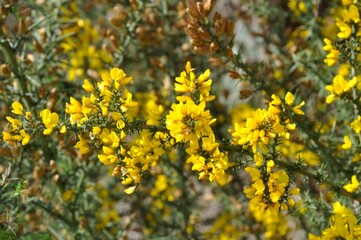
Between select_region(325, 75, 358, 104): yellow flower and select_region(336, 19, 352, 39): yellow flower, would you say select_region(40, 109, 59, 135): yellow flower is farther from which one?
select_region(336, 19, 352, 39): yellow flower

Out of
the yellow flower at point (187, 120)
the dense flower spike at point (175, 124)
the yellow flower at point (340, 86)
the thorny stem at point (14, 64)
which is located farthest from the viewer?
the thorny stem at point (14, 64)

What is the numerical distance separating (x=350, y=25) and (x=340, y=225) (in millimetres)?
840

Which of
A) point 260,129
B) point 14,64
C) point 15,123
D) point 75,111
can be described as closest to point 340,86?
point 260,129

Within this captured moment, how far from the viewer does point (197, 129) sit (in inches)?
63.3

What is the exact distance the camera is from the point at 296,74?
369 cm

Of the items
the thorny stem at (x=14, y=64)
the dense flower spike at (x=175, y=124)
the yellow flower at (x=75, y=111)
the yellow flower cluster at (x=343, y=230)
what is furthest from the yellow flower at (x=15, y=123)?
the yellow flower cluster at (x=343, y=230)

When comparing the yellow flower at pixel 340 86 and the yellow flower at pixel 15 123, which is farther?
the yellow flower at pixel 340 86

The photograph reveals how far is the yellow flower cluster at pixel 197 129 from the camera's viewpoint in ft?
5.20

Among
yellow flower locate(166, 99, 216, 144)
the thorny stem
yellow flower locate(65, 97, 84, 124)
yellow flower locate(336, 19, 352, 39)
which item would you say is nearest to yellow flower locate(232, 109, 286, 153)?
yellow flower locate(166, 99, 216, 144)

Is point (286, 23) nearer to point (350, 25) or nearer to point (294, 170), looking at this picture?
point (350, 25)

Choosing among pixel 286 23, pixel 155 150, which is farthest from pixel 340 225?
pixel 286 23

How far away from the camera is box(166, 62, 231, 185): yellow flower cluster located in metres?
1.58

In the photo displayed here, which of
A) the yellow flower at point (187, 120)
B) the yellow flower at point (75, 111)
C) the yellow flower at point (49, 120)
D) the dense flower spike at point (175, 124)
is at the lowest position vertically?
the dense flower spike at point (175, 124)

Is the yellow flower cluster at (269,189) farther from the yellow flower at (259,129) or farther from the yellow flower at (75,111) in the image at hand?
the yellow flower at (75,111)
